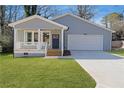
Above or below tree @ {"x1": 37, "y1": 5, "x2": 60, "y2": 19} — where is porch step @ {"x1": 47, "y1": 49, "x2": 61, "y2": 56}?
below

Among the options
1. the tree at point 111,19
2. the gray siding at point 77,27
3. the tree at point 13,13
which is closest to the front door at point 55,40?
the gray siding at point 77,27

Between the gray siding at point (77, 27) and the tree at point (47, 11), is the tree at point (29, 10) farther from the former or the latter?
the gray siding at point (77, 27)

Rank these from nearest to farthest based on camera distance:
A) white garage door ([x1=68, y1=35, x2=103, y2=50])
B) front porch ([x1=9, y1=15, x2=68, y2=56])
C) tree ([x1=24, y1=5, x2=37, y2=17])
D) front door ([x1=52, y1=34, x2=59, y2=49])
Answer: front porch ([x1=9, y1=15, x2=68, y2=56]), front door ([x1=52, y1=34, x2=59, y2=49]), white garage door ([x1=68, y1=35, x2=103, y2=50]), tree ([x1=24, y1=5, x2=37, y2=17])

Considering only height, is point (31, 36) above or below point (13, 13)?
below

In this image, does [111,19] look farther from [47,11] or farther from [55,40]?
[55,40]

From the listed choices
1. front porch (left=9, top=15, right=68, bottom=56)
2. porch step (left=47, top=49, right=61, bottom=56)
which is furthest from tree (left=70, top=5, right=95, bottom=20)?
porch step (left=47, top=49, right=61, bottom=56)

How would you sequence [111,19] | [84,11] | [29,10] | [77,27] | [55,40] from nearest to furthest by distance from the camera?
[55,40]
[77,27]
[29,10]
[84,11]
[111,19]

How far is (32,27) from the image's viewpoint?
2373cm

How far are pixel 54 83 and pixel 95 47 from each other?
23.5 m

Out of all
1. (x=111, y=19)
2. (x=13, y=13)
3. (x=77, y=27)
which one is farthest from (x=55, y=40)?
(x=111, y=19)

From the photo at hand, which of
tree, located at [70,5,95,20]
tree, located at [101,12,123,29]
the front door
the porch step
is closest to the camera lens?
the porch step

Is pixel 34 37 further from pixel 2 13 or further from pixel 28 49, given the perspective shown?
pixel 2 13

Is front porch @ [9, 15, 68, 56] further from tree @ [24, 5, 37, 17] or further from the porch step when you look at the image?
tree @ [24, 5, 37, 17]
